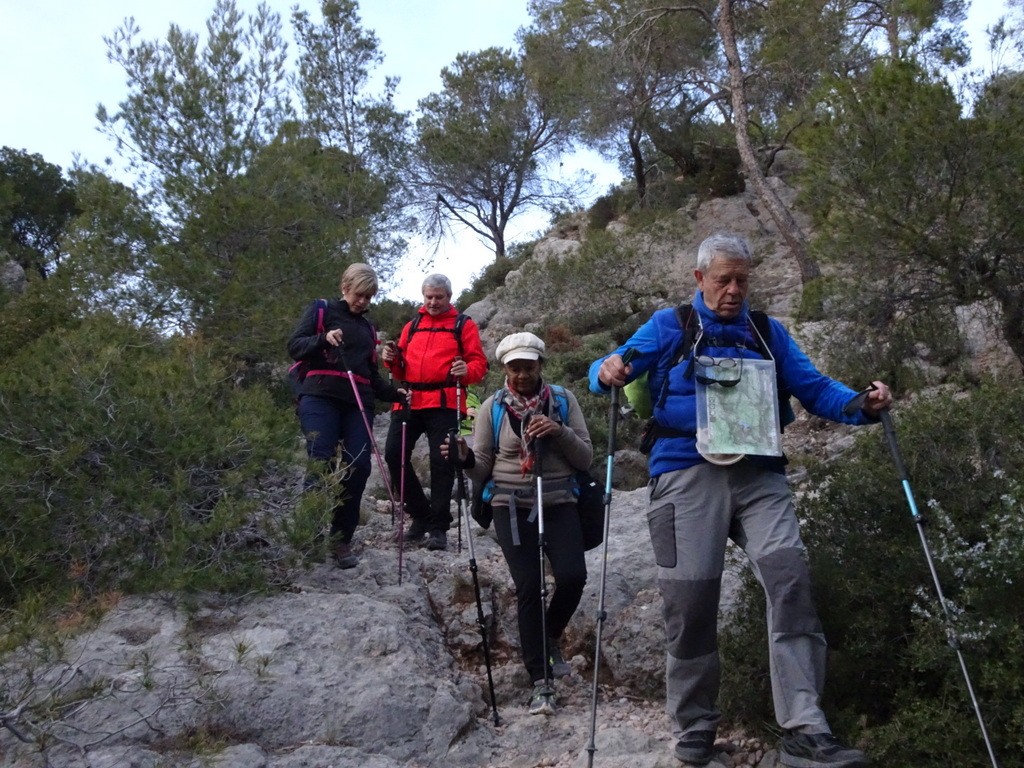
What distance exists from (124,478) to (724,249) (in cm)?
316

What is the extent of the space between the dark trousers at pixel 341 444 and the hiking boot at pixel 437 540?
0.74 metres

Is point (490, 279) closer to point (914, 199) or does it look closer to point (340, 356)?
point (914, 199)

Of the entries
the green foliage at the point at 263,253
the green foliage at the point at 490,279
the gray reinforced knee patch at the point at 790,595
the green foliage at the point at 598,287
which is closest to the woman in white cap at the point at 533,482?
the gray reinforced knee patch at the point at 790,595

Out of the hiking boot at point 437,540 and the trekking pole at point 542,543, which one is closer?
the trekking pole at point 542,543

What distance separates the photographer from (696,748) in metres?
3.62

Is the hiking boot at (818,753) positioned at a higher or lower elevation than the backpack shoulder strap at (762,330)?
lower

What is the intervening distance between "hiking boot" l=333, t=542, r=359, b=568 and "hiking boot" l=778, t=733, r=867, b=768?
9.95 feet

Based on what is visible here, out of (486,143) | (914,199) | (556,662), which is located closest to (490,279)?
(486,143)

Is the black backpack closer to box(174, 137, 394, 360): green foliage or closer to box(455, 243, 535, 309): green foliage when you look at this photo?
box(174, 137, 394, 360): green foliage

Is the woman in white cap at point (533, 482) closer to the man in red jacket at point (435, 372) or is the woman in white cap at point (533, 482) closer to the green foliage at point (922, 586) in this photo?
the green foliage at point (922, 586)

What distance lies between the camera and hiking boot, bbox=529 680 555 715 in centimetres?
456

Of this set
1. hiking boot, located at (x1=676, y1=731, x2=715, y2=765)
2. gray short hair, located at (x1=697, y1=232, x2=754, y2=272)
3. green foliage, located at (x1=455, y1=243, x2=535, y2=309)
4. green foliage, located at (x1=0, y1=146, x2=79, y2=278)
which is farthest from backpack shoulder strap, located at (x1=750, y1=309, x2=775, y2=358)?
green foliage, located at (x1=0, y1=146, x2=79, y2=278)

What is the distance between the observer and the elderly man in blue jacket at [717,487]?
3.40 meters

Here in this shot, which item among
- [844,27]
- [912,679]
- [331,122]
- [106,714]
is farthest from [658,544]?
[331,122]
